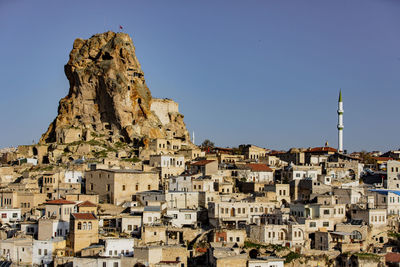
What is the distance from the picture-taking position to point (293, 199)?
5719cm

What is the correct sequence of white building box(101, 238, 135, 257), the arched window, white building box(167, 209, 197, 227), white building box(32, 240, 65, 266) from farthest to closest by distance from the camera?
1. white building box(167, 209, 197, 227)
2. the arched window
3. white building box(32, 240, 65, 266)
4. white building box(101, 238, 135, 257)

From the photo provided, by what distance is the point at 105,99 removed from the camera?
266 feet

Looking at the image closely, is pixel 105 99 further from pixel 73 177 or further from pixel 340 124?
pixel 340 124

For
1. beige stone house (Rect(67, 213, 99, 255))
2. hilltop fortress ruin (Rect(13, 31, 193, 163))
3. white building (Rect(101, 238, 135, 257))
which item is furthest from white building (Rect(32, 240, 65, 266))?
hilltop fortress ruin (Rect(13, 31, 193, 163))

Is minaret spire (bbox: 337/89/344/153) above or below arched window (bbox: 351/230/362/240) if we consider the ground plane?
above

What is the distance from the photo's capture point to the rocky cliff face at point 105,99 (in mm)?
79625

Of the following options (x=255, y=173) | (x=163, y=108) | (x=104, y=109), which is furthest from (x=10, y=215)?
(x=163, y=108)

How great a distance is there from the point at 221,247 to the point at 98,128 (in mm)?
40525

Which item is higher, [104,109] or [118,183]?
[104,109]

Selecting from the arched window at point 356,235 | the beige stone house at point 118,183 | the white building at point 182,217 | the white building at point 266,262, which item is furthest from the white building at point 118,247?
the arched window at point 356,235

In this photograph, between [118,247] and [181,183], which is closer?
[118,247]

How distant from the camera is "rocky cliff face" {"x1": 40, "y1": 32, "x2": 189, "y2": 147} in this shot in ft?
261

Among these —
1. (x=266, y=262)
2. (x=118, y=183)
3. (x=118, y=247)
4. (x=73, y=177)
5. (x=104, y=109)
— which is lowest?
(x=266, y=262)

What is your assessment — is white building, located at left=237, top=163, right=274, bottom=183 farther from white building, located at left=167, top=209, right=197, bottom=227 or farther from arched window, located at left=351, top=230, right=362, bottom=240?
arched window, located at left=351, top=230, right=362, bottom=240
